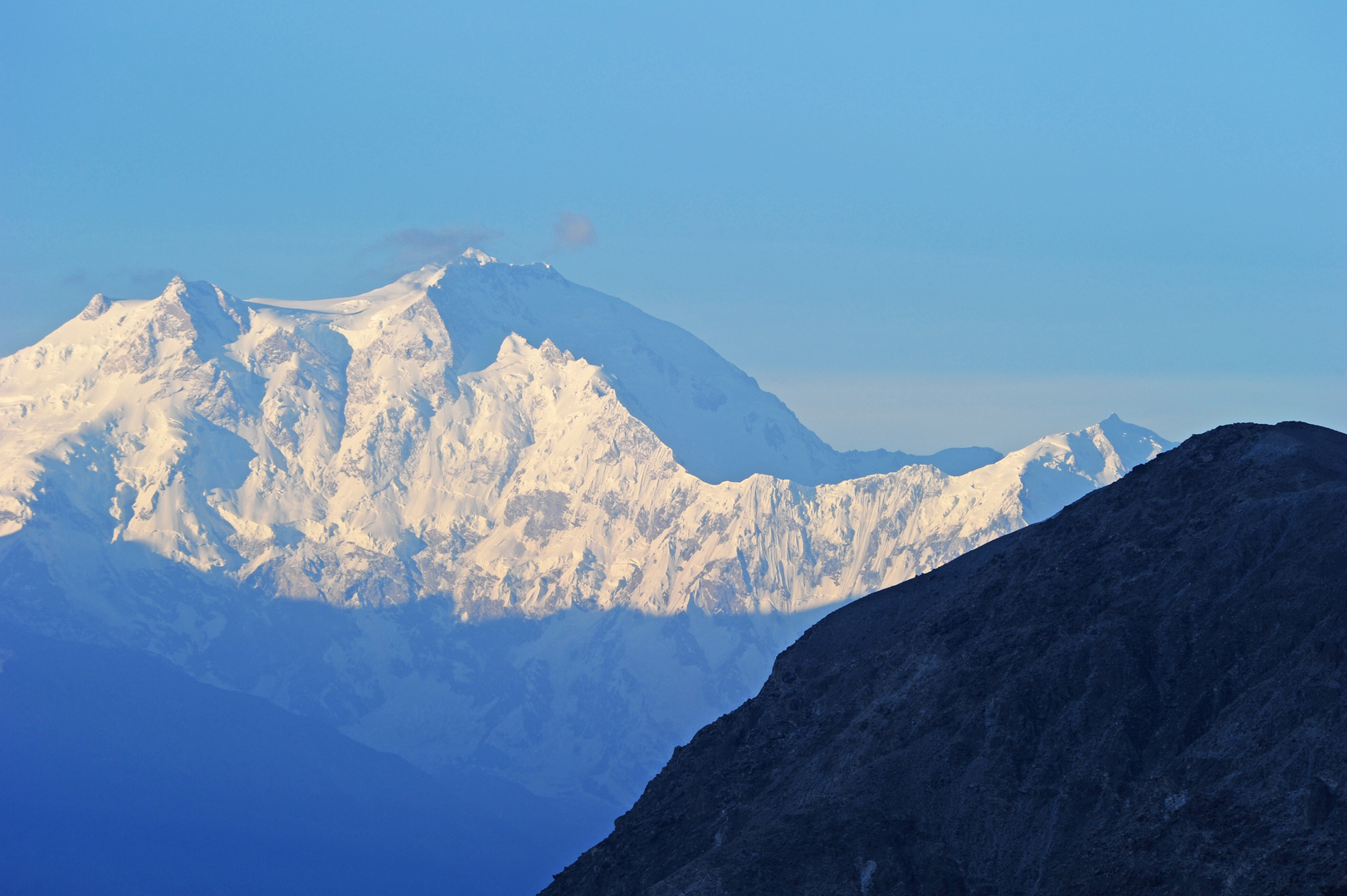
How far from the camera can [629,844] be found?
519 feet

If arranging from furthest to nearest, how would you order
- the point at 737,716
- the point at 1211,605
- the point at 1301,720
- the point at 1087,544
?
the point at 737,716
the point at 1087,544
the point at 1211,605
the point at 1301,720

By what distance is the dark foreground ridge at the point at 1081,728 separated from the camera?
377 ft

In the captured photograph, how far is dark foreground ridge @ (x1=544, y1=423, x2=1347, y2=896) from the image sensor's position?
114812 millimetres

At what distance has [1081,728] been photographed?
133 m

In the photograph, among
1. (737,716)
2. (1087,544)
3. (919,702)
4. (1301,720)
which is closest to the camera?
(1301,720)

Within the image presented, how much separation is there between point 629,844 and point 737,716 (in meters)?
19.0

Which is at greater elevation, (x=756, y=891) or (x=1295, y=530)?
(x=1295, y=530)

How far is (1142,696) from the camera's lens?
132 metres

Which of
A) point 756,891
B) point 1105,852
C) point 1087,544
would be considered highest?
point 1087,544

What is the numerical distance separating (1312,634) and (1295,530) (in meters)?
14.9

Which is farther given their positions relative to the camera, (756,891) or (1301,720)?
(756,891)

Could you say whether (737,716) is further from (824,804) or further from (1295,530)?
(1295,530)

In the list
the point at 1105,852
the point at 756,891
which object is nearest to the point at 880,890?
the point at 756,891

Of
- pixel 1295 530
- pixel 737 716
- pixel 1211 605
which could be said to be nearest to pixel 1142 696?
pixel 1211 605
